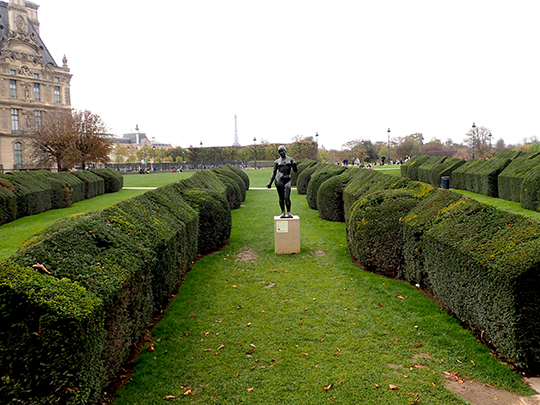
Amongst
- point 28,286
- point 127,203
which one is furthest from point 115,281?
point 127,203

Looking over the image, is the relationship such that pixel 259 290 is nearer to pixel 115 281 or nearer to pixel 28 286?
pixel 115 281

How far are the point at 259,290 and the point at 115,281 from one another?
11.5ft

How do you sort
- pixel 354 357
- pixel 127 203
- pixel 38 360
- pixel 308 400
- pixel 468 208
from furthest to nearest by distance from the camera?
pixel 127 203
pixel 468 208
pixel 354 357
pixel 308 400
pixel 38 360

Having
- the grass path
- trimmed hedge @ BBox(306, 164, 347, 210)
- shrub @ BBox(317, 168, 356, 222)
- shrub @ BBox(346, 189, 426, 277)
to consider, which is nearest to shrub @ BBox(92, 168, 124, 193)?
trimmed hedge @ BBox(306, 164, 347, 210)

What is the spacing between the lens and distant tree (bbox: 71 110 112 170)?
39688mm

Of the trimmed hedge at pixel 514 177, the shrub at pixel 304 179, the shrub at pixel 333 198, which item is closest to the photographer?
the shrub at pixel 333 198

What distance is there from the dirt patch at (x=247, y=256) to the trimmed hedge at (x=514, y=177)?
14.0m

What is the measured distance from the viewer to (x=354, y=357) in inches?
182

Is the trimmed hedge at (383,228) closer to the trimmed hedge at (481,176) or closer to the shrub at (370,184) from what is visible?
the shrub at (370,184)

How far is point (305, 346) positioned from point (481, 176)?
67.6 ft

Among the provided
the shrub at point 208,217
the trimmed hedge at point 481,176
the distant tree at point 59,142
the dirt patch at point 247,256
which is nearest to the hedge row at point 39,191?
the shrub at point 208,217

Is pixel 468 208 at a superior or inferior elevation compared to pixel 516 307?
superior

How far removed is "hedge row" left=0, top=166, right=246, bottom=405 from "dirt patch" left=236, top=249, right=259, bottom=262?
3.25 meters

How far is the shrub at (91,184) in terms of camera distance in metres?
25.7
